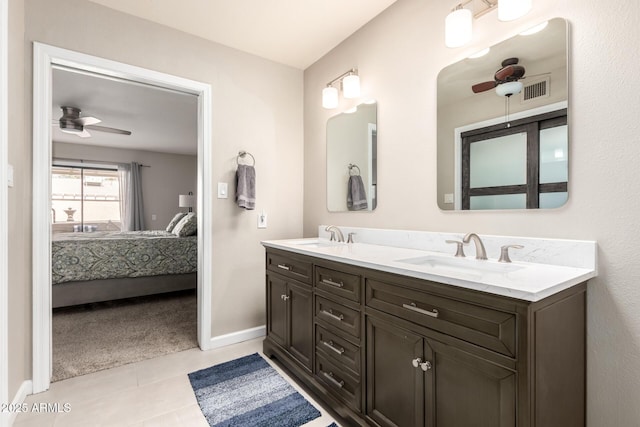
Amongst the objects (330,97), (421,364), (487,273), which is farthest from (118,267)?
(487,273)

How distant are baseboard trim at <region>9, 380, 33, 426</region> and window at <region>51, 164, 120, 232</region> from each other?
558 centimetres

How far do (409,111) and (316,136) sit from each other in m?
1.05

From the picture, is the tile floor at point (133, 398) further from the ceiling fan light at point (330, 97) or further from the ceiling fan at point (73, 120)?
the ceiling fan at point (73, 120)

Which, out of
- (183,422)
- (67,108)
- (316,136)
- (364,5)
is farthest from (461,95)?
(67,108)

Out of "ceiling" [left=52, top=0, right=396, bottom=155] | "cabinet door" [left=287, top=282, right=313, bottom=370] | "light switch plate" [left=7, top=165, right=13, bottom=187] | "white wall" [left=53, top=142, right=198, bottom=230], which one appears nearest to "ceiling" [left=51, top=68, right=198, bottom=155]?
"ceiling" [left=52, top=0, right=396, bottom=155]

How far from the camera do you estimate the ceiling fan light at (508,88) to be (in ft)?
4.73

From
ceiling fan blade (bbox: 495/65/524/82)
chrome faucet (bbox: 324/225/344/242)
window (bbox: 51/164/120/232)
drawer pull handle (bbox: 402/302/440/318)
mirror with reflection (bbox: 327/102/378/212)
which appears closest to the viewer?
drawer pull handle (bbox: 402/302/440/318)

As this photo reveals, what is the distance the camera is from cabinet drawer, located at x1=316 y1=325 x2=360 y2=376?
151 cm

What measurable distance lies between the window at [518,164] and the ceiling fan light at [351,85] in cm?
95

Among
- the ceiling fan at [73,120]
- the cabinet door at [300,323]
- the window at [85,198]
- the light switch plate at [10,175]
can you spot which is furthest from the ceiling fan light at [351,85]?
the window at [85,198]

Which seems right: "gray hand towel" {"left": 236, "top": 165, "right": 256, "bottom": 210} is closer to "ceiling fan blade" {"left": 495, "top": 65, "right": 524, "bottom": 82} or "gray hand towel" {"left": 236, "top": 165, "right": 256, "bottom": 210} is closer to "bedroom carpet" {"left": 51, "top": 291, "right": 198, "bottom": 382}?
"bedroom carpet" {"left": 51, "top": 291, "right": 198, "bottom": 382}

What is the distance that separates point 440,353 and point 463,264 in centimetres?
52

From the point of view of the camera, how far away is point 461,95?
5.46ft

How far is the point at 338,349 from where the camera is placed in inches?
64.0
